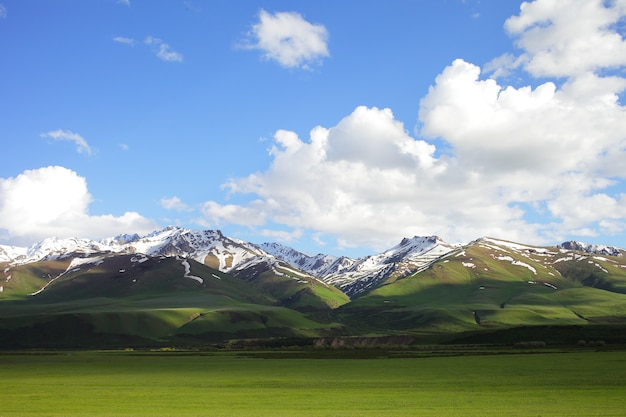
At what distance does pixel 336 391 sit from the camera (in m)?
58.2

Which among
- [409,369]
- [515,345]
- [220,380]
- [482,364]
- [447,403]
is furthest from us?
[515,345]

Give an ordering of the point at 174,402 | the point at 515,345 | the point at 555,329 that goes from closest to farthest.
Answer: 1. the point at 174,402
2. the point at 515,345
3. the point at 555,329

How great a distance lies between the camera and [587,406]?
141 ft

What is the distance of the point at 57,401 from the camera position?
5244 cm

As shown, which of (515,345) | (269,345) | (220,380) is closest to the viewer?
(220,380)

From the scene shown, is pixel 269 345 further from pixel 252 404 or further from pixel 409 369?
pixel 252 404

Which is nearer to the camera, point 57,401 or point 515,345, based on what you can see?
point 57,401

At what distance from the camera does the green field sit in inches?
1735

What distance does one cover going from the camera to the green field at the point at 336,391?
44062 millimetres

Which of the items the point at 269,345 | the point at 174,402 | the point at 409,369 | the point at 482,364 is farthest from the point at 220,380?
the point at 269,345

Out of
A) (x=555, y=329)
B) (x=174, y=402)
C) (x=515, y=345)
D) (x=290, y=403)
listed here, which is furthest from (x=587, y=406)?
(x=555, y=329)

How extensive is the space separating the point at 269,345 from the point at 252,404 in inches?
5977

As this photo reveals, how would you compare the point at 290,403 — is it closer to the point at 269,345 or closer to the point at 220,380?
the point at 220,380

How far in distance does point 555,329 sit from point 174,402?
490ft
